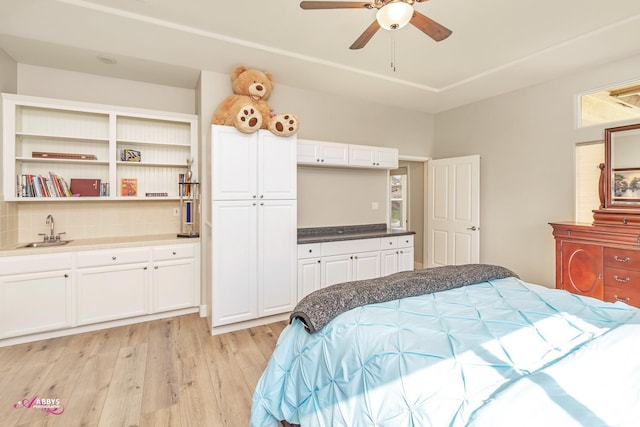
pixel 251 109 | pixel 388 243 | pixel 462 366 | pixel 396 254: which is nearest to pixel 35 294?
pixel 251 109

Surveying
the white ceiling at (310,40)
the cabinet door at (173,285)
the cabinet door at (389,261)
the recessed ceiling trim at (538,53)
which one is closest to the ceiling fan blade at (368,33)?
the white ceiling at (310,40)

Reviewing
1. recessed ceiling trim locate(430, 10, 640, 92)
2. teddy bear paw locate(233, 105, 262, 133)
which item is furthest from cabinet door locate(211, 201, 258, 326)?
recessed ceiling trim locate(430, 10, 640, 92)

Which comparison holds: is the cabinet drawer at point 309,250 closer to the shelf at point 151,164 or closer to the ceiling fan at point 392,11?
the shelf at point 151,164

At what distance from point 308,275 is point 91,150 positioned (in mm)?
2746

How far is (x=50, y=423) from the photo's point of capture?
5.87ft

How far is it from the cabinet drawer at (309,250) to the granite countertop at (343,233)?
5 cm

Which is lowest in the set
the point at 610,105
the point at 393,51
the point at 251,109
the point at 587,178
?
the point at 587,178

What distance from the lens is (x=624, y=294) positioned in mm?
2809

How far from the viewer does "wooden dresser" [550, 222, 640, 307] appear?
277cm

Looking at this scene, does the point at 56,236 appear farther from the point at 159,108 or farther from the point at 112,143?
the point at 159,108

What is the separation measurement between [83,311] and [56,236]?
0.88 metres

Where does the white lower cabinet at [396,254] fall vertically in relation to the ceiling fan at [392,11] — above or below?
below

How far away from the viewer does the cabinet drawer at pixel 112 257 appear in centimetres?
292

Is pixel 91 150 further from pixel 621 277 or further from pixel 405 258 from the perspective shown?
pixel 621 277
